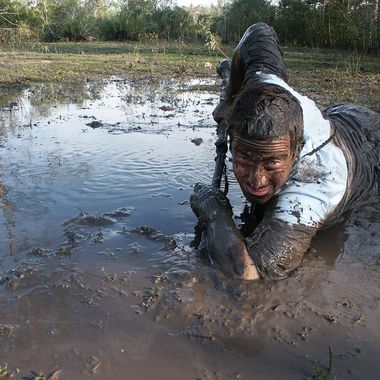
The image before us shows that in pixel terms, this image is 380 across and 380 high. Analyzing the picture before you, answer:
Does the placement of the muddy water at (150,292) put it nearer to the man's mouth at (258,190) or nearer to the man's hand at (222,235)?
the man's hand at (222,235)

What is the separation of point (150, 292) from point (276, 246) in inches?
27.1

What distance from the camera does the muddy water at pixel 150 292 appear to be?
197 cm

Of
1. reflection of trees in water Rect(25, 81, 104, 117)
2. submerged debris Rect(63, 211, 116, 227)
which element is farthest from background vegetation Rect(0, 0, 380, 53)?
submerged debris Rect(63, 211, 116, 227)

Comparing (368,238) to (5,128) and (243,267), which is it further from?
(5,128)

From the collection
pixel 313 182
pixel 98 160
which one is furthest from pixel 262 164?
pixel 98 160

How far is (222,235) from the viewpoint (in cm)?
262

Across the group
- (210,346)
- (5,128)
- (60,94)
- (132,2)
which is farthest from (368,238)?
(132,2)

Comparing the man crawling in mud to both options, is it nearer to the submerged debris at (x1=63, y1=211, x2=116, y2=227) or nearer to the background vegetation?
the submerged debris at (x1=63, y1=211, x2=116, y2=227)

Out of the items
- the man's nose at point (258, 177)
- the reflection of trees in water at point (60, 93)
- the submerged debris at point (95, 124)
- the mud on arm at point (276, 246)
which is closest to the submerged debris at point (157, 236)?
the mud on arm at point (276, 246)

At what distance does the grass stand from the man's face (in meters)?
5.35

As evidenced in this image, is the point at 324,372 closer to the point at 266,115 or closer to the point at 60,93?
the point at 266,115

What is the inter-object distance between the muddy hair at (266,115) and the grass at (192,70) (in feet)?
17.5

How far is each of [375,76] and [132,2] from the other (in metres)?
23.7

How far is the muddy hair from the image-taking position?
2361 mm
